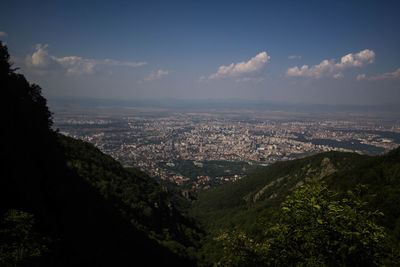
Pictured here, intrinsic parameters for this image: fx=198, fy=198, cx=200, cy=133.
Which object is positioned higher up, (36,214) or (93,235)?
(36,214)

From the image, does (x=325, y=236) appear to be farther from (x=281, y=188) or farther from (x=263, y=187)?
(x=263, y=187)

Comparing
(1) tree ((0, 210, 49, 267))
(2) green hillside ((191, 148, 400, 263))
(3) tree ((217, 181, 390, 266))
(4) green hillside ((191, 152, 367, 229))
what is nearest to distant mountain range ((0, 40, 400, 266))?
(1) tree ((0, 210, 49, 267))

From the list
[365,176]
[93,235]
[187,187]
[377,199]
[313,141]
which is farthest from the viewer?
[313,141]

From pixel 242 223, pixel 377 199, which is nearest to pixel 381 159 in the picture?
pixel 377 199

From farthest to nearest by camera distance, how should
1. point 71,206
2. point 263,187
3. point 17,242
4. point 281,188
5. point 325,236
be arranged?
point 263,187 < point 281,188 < point 71,206 < point 17,242 < point 325,236

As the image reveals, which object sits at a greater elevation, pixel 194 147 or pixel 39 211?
pixel 39 211

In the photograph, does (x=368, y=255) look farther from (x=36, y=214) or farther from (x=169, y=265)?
(x=169, y=265)

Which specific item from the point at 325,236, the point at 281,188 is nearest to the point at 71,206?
the point at 325,236

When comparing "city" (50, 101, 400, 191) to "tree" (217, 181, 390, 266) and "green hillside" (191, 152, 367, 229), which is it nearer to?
"green hillside" (191, 152, 367, 229)

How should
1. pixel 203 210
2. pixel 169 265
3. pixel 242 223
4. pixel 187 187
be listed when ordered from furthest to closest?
pixel 187 187
pixel 203 210
pixel 242 223
pixel 169 265

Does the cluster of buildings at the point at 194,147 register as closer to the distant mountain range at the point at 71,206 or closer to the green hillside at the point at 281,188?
the green hillside at the point at 281,188
